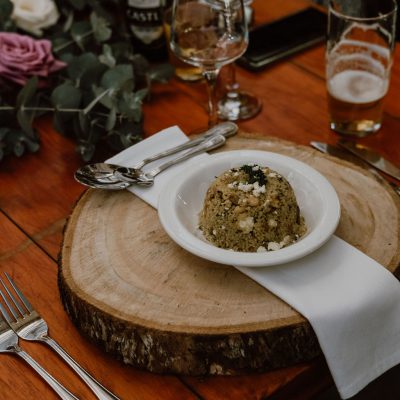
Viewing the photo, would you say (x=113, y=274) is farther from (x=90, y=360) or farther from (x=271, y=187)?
(x=271, y=187)

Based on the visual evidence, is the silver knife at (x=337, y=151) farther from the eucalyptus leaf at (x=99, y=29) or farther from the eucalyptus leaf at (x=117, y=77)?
the eucalyptus leaf at (x=99, y=29)

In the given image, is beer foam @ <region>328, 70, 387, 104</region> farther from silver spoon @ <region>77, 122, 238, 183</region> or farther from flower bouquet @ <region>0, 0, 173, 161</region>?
flower bouquet @ <region>0, 0, 173, 161</region>

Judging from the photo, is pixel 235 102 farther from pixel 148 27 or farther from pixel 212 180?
pixel 212 180

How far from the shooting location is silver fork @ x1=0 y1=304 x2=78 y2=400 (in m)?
0.87

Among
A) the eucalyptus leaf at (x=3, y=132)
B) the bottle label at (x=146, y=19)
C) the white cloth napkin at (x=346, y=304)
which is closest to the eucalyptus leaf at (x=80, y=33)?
the bottle label at (x=146, y=19)

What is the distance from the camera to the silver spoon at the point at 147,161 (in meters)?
1.13

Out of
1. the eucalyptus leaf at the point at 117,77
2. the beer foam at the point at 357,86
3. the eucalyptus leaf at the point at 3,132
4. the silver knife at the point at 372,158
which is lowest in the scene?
the silver knife at the point at 372,158

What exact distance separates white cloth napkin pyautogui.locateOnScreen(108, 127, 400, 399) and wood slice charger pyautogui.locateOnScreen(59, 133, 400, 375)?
20 millimetres

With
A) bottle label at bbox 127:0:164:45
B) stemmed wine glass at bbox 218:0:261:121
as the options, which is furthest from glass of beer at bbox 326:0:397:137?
bottle label at bbox 127:0:164:45

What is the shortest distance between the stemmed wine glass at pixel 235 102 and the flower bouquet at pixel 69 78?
0.45 ft

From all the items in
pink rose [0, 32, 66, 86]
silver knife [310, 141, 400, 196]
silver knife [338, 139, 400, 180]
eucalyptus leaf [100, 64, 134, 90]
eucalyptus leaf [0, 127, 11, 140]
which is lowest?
silver knife [338, 139, 400, 180]

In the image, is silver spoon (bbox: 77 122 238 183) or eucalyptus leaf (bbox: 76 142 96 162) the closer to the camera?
silver spoon (bbox: 77 122 238 183)

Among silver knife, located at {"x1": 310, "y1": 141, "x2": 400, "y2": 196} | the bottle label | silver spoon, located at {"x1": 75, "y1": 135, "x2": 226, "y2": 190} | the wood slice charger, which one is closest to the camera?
the wood slice charger

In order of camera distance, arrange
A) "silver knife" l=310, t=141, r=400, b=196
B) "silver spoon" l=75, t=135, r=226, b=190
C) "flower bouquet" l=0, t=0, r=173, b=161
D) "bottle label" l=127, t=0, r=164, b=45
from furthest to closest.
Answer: "bottle label" l=127, t=0, r=164, b=45, "flower bouquet" l=0, t=0, r=173, b=161, "silver knife" l=310, t=141, r=400, b=196, "silver spoon" l=75, t=135, r=226, b=190
